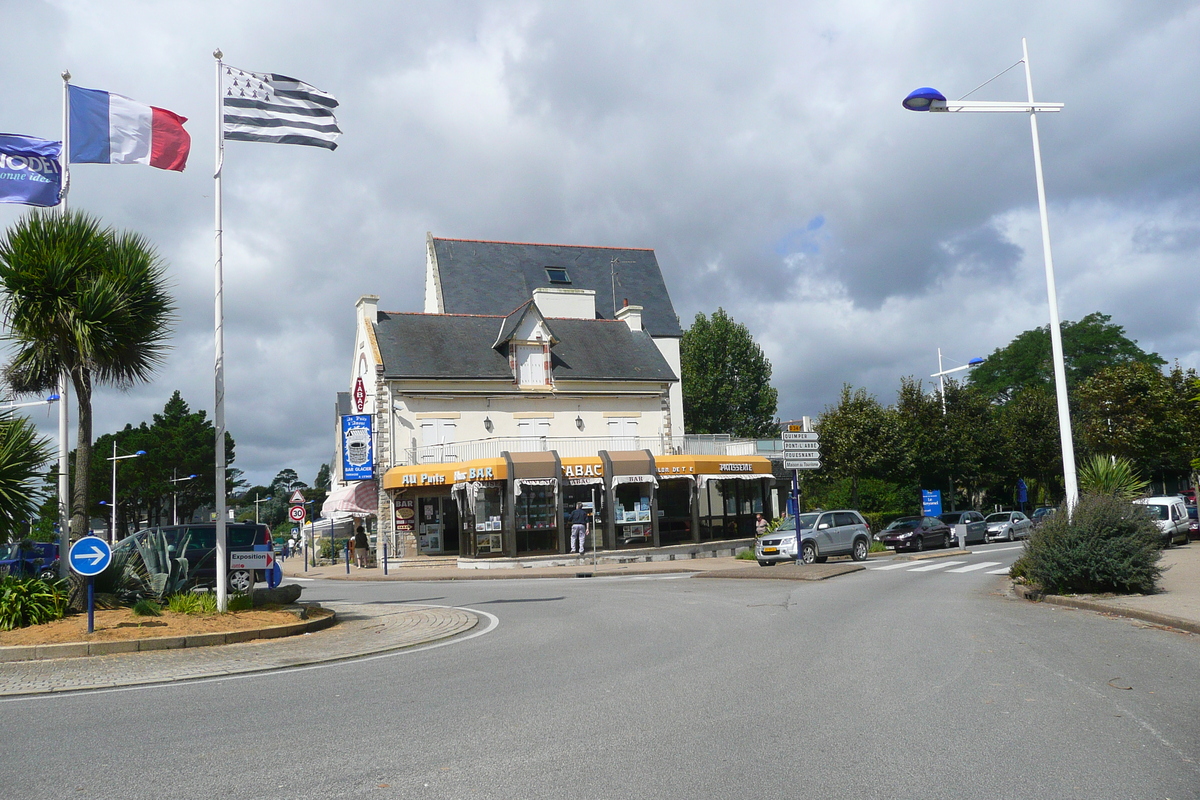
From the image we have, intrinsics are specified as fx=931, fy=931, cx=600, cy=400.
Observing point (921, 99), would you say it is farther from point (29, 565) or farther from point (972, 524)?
point (972, 524)

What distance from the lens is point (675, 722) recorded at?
263 inches

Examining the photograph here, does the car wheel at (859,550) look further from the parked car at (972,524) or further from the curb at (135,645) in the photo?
the curb at (135,645)

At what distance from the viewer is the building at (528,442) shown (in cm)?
3300

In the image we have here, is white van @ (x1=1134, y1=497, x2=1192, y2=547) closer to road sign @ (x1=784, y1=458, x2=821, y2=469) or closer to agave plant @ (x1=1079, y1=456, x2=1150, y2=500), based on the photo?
agave plant @ (x1=1079, y1=456, x2=1150, y2=500)

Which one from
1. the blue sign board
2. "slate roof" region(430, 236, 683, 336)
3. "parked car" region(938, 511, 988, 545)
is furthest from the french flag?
the blue sign board

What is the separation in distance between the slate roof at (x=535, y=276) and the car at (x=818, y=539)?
67.1 feet

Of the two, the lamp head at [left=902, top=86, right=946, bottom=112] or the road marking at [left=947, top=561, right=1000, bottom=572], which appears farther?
the road marking at [left=947, top=561, right=1000, bottom=572]

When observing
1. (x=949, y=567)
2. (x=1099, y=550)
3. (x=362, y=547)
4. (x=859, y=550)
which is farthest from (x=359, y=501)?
(x=1099, y=550)

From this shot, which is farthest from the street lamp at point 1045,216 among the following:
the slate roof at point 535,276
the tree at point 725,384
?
the tree at point 725,384

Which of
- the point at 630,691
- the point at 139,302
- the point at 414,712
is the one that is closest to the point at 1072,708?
the point at 630,691

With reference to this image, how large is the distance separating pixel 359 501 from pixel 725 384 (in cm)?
3376

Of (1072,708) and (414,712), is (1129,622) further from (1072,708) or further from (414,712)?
(414,712)

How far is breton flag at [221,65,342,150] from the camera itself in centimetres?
1391

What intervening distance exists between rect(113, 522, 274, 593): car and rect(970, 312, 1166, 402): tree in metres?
63.3
